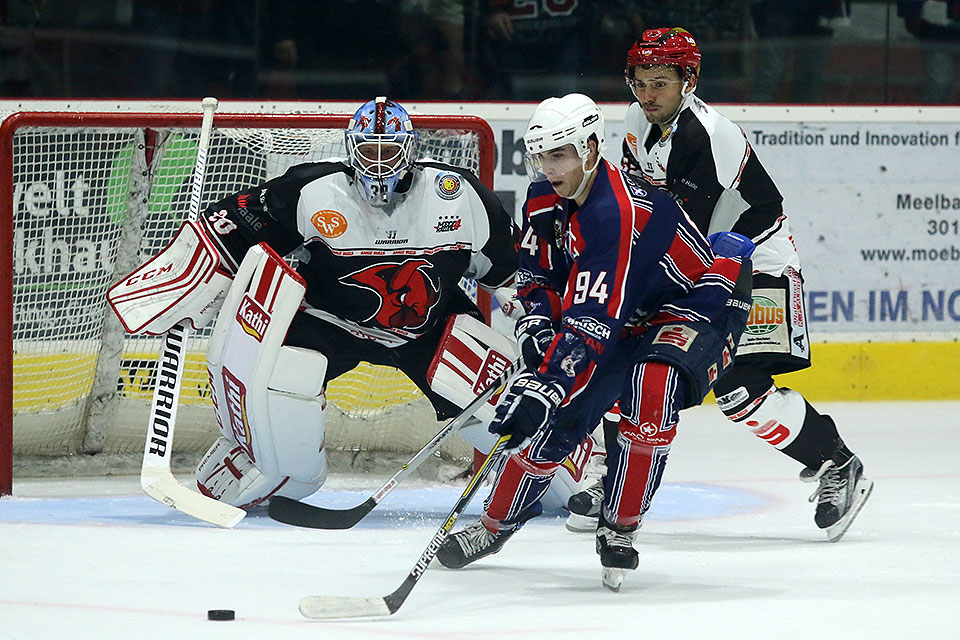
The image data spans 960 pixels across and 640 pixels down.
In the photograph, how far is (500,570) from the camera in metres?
3.12

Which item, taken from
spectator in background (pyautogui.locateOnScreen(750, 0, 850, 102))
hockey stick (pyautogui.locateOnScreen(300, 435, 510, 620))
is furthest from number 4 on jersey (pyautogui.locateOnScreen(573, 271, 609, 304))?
spectator in background (pyautogui.locateOnScreen(750, 0, 850, 102))

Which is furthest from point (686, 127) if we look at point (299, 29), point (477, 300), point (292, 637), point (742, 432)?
point (299, 29)

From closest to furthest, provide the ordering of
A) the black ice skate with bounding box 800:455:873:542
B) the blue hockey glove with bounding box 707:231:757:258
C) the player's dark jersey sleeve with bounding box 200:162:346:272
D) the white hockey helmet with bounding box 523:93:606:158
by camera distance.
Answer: the white hockey helmet with bounding box 523:93:606:158, the blue hockey glove with bounding box 707:231:757:258, the black ice skate with bounding box 800:455:873:542, the player's dark jersey sleeve with bounding box 200:162:346:272

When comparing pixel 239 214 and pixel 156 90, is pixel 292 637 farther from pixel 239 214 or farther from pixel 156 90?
pixel 156 90

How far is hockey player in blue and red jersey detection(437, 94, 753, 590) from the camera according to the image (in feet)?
9.18

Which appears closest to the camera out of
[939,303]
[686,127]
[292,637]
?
[292,637]

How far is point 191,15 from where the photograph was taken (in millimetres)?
5566

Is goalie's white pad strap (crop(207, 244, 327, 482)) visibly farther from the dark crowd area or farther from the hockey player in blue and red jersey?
the dark crowd area

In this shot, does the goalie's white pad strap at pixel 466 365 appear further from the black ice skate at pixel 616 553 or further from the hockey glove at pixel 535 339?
the black ice skate at pixel 616 553

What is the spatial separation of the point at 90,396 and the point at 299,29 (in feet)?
6.03

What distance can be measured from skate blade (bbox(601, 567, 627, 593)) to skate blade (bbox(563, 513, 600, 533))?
723 mm

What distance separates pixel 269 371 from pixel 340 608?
1.13 m

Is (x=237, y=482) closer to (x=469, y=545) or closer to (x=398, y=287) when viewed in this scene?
(x=398, y=287)

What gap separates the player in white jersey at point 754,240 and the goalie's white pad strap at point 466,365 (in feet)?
1.17
